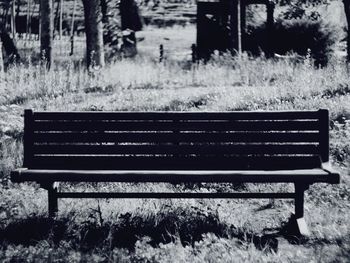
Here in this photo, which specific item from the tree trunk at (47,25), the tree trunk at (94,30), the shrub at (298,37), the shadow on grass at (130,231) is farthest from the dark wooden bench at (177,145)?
the shrub at (298,37)

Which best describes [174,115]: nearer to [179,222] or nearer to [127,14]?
[179,222]

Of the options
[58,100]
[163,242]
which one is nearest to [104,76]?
[58,100]

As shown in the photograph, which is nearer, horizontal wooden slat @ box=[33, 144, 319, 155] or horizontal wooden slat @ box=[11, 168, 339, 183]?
horizontal wooden slat @ box=[11, 168, 339, 183]

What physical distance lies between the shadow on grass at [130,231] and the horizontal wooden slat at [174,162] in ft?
1.38

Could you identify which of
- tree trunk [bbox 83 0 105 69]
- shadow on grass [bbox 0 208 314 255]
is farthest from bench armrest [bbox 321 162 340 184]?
tree trunk [bbox 83 0 105 69]

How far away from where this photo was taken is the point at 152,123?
16.5 feet

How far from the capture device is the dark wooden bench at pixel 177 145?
4.93 meters

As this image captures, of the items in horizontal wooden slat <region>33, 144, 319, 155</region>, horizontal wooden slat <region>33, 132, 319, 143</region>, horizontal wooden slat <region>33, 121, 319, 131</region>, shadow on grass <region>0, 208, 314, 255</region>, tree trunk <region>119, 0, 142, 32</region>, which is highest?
tree trunk <region>119, 0, 142, 32</region>

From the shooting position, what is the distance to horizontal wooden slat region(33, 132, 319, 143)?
4.96 m

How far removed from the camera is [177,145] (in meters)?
5.05

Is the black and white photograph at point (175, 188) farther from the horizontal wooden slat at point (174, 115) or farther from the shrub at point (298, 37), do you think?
the shrub at point (298, 37)

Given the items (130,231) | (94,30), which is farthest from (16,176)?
(94,30)

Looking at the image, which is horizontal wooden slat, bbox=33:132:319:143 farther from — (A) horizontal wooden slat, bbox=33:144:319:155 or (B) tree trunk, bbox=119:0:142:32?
(B) tree trunk, bbox=119:0:142:32

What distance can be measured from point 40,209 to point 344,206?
279 cm
